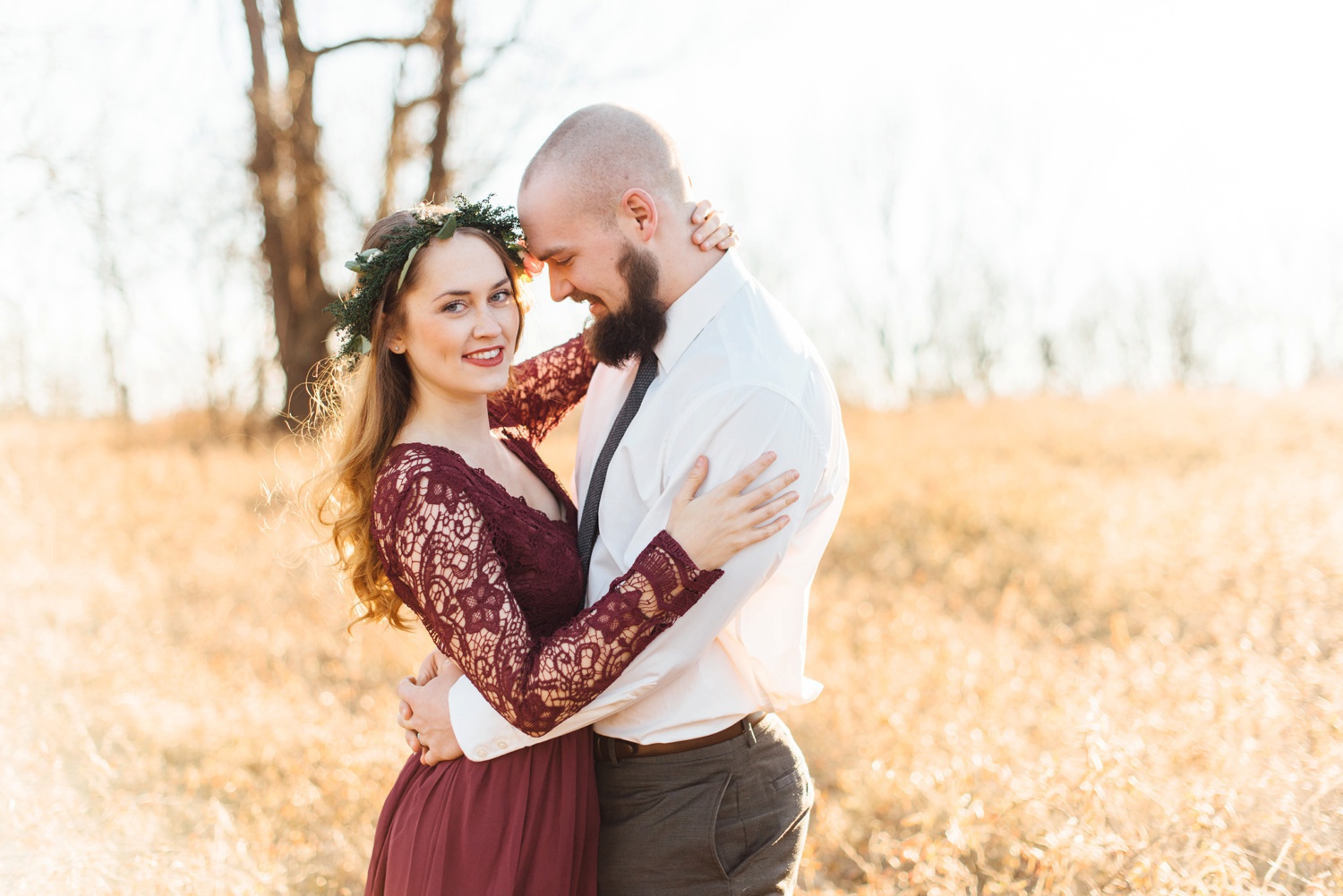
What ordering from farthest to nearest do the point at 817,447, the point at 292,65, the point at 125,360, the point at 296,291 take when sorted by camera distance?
the point at 125,360 → the point at 296,291 → the point at 292,65 → the point at 817,447

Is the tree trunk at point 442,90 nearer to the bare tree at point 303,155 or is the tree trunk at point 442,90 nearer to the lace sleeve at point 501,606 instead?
the bare tree at point 303,155

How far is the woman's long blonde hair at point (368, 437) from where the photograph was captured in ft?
8.85

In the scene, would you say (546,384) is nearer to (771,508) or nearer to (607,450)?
(607,450)

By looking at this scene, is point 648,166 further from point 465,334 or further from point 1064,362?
point 1064,362

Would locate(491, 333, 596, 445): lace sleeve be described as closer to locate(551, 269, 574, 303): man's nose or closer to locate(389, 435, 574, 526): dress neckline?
locate(389, 435, 574, 526): dress neckline

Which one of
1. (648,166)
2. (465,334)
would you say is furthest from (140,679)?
(648,166)

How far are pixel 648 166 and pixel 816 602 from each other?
5.68 meters

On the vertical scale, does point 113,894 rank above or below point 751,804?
below

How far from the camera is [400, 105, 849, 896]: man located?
92.0 inches

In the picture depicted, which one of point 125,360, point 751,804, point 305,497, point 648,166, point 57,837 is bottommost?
point 125,360

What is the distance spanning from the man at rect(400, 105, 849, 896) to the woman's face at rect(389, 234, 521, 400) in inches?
6.7

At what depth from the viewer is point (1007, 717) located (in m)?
5.30

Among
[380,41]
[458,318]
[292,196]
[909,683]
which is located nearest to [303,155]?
[292,196]

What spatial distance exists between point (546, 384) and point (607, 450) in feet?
2.64
